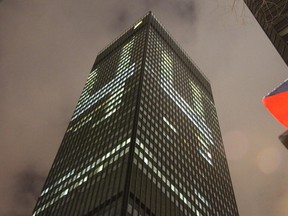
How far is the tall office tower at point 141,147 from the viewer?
6347 cm

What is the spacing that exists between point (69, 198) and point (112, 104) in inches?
1363

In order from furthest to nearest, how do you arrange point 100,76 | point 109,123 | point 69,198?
point 100,76 → point 109,123 → point 69,198

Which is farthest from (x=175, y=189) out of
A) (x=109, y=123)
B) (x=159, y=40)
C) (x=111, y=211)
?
(x=159, y=40)

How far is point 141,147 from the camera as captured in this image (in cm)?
7212

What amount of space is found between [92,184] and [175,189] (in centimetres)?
1852

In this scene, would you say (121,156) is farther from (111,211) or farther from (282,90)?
(282,90)

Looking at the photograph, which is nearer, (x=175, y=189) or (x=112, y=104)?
(x=175, y=189)

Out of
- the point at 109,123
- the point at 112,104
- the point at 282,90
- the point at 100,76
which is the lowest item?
the point at 282,90

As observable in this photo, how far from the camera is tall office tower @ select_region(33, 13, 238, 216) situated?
6347 centimetres

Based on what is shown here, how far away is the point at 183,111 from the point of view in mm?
106875

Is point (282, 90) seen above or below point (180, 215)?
below

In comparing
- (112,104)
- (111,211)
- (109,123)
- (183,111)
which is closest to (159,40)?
(183,111)

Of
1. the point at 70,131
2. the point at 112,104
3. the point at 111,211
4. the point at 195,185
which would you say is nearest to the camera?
the point at 111,211

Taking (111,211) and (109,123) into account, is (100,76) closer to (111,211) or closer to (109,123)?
(109,123)
